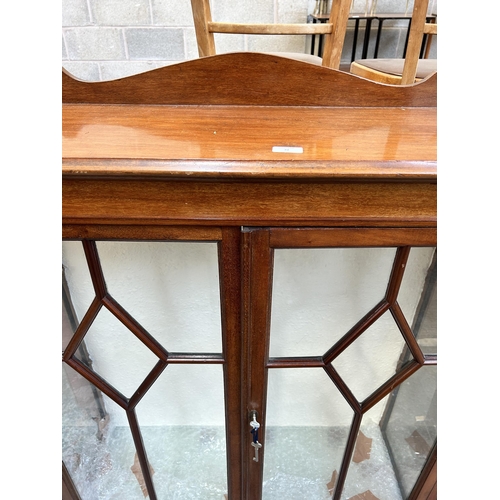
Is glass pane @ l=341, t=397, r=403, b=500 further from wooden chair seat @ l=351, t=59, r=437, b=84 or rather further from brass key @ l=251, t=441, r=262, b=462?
wooden chair seat @ l=351, t=59, r=437, b=84

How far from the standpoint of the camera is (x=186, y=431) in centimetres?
64

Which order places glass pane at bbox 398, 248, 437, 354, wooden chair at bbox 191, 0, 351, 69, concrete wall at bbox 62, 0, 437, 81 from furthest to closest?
concrete wall at bbox 62, 0, 437, 81 → wooden chair at bbox 191, 0, 351, 69 → glass pane at bbox 398, 248, 437, 354

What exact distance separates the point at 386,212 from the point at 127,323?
1.08ft

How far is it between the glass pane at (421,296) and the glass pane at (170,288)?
228 mm

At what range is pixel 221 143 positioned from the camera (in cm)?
41

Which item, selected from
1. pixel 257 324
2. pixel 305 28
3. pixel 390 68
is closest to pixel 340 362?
pixel 257 324

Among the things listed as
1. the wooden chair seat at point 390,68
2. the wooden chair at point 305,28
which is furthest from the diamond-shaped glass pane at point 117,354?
the wooden chair seat at point 390,68

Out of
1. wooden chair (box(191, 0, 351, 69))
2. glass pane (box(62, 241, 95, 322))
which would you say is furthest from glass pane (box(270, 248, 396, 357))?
wooden chair (box(191, 0, 351, 69))

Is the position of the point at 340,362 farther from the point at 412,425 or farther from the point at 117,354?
the point at 117,354

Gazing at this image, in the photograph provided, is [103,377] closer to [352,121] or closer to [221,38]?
[352,121]

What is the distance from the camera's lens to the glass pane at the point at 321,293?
1.53 feet

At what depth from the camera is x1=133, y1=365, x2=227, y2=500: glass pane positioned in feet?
1.87

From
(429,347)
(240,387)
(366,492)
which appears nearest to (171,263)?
(240,387)

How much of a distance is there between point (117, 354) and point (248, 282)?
0.75 ft
